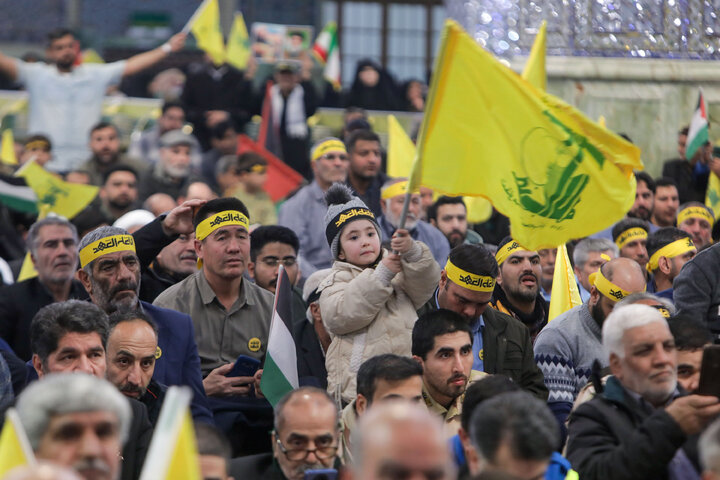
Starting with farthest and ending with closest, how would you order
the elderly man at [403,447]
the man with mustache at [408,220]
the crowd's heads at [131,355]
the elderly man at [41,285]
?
the man with mustache at [408,220] < the elderly man at [41,285] < the crowd's heads at [131,355] < the elderly man at [403,447]

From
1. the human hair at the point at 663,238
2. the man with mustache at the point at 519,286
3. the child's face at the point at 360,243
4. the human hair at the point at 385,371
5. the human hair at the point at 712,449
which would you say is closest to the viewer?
the human hair at the point at 712,449

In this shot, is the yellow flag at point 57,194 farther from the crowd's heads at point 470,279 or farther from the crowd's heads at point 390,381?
the crowd's heads at point 390,381

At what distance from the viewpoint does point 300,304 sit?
361 inches

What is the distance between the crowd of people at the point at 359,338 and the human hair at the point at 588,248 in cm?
2

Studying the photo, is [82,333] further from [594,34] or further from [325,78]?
[325,78]

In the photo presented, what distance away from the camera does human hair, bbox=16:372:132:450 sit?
471 cm

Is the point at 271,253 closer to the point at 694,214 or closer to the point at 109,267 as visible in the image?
the point at 109,267

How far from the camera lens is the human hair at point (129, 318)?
7203 mm

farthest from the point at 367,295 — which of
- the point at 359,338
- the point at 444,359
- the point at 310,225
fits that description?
the point at 310,225

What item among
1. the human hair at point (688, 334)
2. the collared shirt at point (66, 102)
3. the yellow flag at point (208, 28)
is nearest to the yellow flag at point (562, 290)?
the human hair at point (688, 334)

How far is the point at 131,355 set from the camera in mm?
7082

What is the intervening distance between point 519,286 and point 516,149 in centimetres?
226

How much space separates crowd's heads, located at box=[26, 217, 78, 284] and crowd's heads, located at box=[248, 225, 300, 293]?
1.17 m

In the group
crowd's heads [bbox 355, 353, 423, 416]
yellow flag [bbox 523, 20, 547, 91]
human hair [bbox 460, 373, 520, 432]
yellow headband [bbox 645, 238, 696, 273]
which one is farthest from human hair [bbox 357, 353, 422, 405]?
yellow flag [bbox 523, 20, 547, 91]
